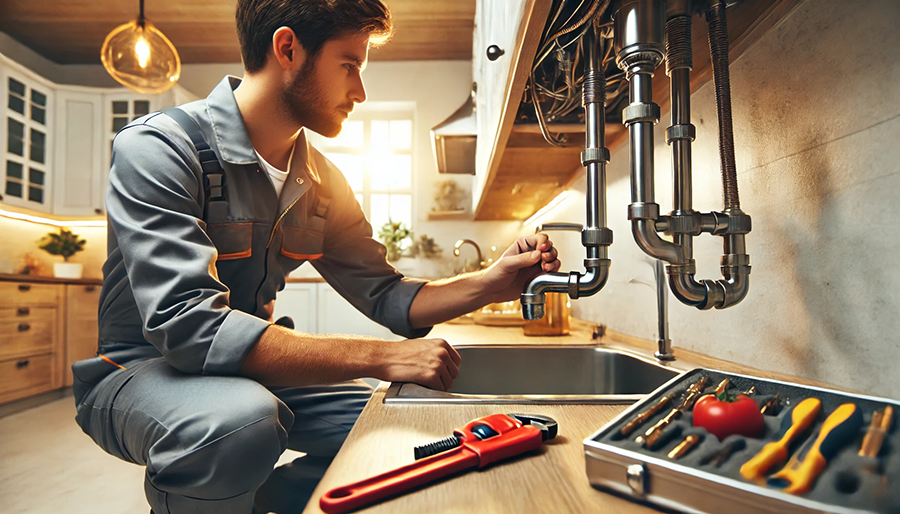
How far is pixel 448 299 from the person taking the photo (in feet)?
3.82

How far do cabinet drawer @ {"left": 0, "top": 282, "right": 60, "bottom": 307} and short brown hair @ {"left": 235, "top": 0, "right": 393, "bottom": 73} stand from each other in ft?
10.4

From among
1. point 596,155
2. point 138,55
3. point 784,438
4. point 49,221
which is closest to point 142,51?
point 138,55

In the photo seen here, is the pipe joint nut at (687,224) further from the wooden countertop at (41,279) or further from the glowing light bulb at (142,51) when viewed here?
the wooden countertop at (41,279)

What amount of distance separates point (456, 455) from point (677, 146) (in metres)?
0.47

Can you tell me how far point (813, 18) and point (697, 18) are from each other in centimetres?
14

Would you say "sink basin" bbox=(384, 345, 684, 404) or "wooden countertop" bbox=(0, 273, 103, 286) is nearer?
"sink basin" bbox=(384, 345, 684, 404)

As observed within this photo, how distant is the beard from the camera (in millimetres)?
1156

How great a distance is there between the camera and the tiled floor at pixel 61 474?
1.87 meters

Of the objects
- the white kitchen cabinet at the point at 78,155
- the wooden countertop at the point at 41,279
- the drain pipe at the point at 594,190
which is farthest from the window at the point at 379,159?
the drain pipe at the point at 594,190

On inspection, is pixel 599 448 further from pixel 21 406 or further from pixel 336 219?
pixel 21 406

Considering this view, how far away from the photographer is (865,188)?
1.82 feet

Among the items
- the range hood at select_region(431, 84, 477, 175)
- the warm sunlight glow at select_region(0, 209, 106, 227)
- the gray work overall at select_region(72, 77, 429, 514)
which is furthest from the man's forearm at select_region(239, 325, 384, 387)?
the warm sunlight glow at select_region(0, 209, 106, 227)

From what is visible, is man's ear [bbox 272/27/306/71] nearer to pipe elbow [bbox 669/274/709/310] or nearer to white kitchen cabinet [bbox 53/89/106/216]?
pipe elbow [bbox 669/274/709/310]

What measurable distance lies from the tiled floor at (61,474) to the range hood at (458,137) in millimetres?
1637
